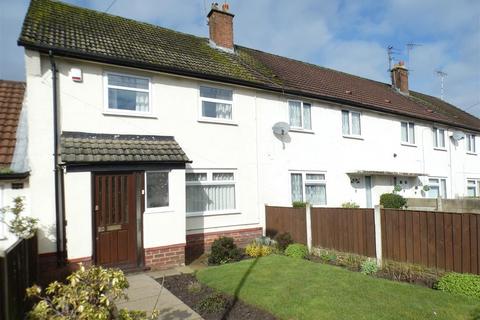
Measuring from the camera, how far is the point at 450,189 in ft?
67.4

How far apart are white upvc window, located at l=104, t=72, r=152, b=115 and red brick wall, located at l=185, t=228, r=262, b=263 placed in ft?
13.5

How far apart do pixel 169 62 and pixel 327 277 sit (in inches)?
304

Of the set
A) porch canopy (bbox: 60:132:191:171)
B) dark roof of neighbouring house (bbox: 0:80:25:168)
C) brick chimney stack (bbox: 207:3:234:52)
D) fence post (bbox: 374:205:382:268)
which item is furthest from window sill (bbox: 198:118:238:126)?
fence post (bbox: 374:205:382:268)

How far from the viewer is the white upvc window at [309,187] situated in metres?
13.4

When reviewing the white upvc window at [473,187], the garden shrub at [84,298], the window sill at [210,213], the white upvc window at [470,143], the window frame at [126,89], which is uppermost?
the window frame at [126,89]

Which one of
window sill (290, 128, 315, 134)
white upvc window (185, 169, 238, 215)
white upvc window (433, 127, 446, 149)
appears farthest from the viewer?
white upvc window (433, 127, 446, 149)

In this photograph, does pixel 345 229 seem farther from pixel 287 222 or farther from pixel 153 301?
pixel 153 301

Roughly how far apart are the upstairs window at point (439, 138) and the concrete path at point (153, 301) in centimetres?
1867

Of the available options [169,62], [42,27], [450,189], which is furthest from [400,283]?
[450,189]

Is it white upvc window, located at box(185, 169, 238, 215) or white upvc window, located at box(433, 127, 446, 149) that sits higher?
white upvc window, located at box(433, 127, 446, 149)

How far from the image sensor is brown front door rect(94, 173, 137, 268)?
8320 mm

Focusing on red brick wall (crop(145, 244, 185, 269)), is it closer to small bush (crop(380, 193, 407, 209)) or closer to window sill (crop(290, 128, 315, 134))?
window sill (crop(290, 128, 315, 134))

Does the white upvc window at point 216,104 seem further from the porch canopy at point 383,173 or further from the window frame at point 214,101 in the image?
the porch canopy at point 383,173

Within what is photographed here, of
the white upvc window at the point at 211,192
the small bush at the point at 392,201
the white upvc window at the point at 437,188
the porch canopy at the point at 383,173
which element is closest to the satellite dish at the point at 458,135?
the white upvc window at the point at 437,188
